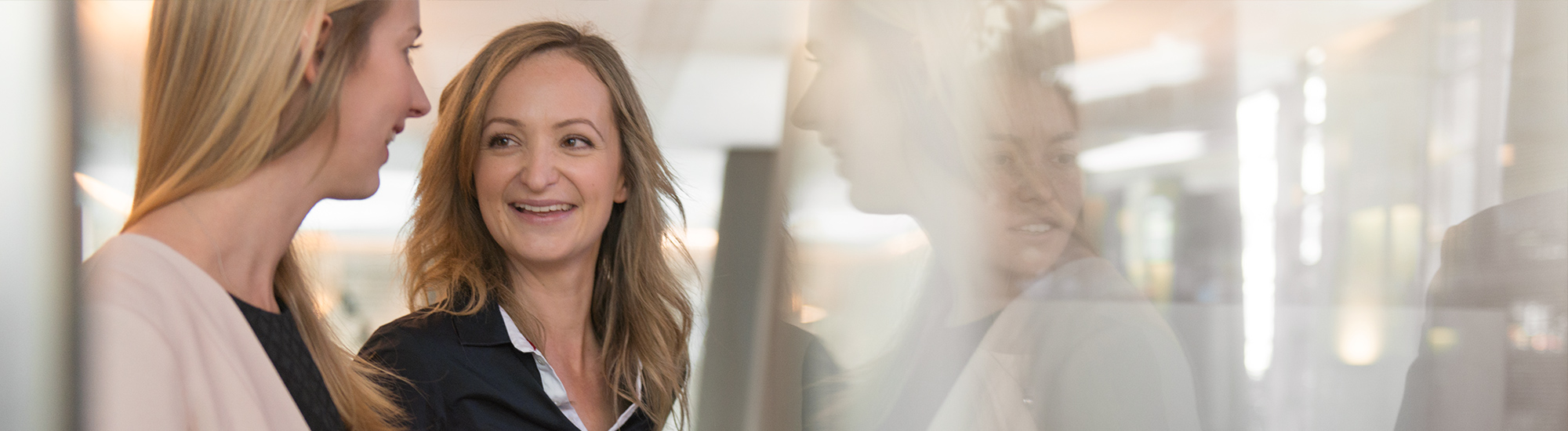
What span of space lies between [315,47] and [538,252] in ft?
1.15

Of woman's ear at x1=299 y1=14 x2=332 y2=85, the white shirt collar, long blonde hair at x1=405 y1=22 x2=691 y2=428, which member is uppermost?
woman's ear at x1=299 y1=14 x2=332 y2=85

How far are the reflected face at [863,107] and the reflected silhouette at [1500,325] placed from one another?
0.59 m

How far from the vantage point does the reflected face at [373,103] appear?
64 cm

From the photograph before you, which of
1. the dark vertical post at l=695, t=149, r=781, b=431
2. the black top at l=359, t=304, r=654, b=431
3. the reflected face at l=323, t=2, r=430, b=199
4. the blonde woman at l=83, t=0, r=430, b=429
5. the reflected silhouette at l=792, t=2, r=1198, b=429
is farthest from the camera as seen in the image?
the dark vertical post at l=695, t=149, r=781, b=431

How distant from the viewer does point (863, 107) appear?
1.03m

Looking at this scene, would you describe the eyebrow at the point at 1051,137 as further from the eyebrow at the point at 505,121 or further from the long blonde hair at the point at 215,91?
the long blonde hair at the point at 215,91

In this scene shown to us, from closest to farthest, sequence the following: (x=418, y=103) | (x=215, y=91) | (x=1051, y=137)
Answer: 1. (x=215, y=91)
2. (x=418, y=103)
3. (x=1051, y=137)

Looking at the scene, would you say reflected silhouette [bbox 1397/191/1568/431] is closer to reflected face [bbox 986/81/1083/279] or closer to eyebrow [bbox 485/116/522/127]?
reflected face [bbox 986/81/1083/279]

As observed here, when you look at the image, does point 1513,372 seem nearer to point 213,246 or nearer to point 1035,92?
point 1035,92

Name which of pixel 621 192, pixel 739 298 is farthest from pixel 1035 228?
pixel 621 192

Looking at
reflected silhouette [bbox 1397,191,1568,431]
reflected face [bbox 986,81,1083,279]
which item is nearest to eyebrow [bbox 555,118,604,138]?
reflected face [bbox 986,81,1083,279]

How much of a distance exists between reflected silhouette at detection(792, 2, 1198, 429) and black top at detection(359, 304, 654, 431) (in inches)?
13.6

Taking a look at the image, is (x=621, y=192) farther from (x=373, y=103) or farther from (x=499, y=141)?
(x=373, y=103)

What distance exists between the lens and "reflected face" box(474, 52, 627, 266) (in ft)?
2.91
